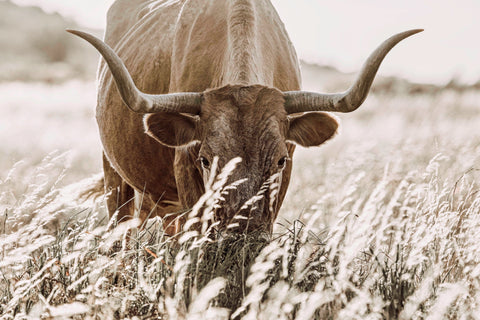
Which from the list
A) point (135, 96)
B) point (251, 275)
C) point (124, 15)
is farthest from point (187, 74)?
point (124, 15)

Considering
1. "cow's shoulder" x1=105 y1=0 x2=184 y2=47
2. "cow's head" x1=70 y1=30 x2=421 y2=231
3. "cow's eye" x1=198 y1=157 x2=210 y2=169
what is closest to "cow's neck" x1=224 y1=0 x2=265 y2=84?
"cow's head" x1=70 y1=30 x2=421 y2=231

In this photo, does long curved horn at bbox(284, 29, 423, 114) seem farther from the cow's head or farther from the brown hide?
the brown hide

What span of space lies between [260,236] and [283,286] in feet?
1.65

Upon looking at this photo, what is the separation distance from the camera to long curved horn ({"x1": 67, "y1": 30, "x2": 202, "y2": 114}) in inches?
143

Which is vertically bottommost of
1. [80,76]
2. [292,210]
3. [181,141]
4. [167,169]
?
[80,76]

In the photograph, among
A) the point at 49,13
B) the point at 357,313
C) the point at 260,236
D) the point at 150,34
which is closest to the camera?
the point at 357,313

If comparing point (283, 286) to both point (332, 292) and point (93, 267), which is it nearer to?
point (332, 292)

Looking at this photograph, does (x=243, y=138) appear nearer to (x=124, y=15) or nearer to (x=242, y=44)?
(x=242, y=44)

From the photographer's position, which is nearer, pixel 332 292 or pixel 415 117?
pixel 332 292

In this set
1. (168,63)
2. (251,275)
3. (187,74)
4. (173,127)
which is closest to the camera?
(251,275)

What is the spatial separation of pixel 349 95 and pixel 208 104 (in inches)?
33.6

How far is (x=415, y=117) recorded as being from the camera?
1234 centimetres

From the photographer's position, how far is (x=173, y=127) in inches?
168

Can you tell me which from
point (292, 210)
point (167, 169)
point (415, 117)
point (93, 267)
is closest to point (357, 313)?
point (93, 267)
